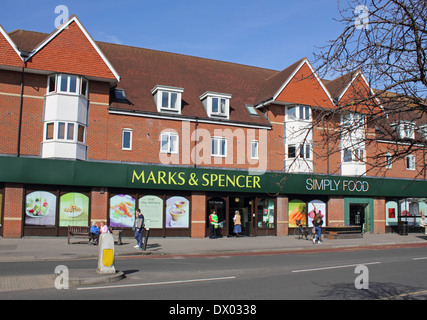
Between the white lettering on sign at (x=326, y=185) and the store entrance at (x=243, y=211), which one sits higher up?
the white lettering on sign at (x=326, y=185)

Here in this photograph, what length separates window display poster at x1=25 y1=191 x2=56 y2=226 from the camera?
72.9 ft

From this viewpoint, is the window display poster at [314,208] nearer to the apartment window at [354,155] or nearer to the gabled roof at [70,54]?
the gabled roof at [70,54]

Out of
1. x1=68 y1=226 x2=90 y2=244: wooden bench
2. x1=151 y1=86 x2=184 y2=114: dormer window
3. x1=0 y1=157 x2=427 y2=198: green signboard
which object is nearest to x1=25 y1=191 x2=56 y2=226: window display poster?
x1=0 y1=157 x2=427 y2=198: green signboard

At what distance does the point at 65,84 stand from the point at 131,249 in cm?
1018

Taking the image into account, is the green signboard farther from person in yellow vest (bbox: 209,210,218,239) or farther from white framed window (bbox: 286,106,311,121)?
white framed window (bbox: 286,106,311,121)

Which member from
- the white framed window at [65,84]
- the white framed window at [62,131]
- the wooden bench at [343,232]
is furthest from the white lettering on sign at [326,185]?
the white framed window at [65,84]

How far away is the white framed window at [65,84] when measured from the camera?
23.0m

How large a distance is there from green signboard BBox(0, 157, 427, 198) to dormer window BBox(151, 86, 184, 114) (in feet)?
12.2

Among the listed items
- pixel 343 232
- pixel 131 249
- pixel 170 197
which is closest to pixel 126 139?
pixel 170 197

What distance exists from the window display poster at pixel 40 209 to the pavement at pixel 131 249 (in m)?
0.90

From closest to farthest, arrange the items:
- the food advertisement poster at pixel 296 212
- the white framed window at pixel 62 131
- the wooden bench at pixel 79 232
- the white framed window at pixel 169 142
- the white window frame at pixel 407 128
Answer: the white window frame at pixel 407 128
the wooden bench at pixel 79 232
the white framed window at pixel 62 131
the white framed window at pixel 169 142
the food advertisement poster at pixel 296 212

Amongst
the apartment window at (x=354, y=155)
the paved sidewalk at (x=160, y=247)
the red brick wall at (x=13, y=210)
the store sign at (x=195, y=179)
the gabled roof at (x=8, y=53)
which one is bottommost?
the paved sidewalk at (x=160, y=247)

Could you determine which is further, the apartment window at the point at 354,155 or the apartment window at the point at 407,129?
the apartment window at the point at 354,155

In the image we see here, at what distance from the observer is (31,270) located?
1241cm
